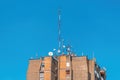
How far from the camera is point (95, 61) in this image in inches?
5807

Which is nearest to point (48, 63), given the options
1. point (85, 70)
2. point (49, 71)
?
point (49, 71)

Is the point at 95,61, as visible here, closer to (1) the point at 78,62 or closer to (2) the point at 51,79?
(1) the point at 78,62

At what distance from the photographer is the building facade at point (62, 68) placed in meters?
139

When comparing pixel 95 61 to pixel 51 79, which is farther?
pixel 95 61

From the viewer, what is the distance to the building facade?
457 feet

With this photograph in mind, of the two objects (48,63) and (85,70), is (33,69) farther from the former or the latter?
(85,70)

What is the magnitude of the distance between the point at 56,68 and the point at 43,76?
16.3ft

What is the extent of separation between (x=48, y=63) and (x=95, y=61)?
1732cm

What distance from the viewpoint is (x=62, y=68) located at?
14138 centimetres

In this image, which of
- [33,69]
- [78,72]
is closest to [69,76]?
[78,72]

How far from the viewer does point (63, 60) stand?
142250 mm

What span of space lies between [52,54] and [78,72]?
32.7ft

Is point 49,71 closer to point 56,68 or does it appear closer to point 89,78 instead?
point 56,68

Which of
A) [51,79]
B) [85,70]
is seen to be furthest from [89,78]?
[51,79]
